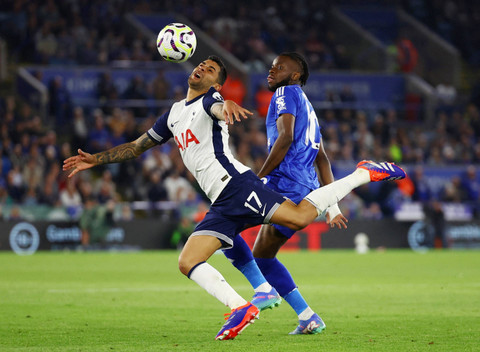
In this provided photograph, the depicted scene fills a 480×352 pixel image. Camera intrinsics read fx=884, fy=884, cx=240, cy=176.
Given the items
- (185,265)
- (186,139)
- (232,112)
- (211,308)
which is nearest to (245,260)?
(185,265)

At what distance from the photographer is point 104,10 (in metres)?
31.1

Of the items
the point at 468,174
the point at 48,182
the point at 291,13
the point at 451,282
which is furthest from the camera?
the point at 291,13

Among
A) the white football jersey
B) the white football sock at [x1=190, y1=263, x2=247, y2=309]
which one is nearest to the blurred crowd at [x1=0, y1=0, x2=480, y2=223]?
the white football jersey

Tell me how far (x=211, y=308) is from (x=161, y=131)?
10.4ft

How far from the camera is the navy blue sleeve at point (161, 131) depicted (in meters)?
8.03

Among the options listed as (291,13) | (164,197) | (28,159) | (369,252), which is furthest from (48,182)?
(291,13)

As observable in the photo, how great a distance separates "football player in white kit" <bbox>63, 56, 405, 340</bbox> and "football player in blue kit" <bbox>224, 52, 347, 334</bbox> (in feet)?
A: 1.34

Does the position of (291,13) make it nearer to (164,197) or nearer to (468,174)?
(468,174)

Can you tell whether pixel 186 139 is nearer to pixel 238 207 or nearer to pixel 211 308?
pixel 238 207

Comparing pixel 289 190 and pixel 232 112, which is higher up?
pixel 232 112

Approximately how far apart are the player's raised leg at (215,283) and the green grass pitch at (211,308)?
0.56 feet

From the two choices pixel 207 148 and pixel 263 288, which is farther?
pixel 263 288

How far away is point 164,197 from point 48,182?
318 cm

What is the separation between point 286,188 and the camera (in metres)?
8.05
